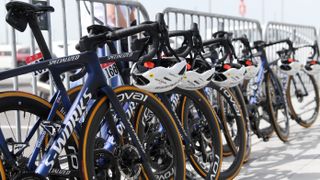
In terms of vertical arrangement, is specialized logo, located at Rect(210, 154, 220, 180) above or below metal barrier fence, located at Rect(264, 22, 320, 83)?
below

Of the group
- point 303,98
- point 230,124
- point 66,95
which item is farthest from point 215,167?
point 303,98

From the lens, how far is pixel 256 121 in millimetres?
5047

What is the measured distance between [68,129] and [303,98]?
16.0ft

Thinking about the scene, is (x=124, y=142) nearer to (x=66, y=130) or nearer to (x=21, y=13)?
(x=66, y=130)

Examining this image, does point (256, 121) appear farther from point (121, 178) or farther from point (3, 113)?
point (3, 113)

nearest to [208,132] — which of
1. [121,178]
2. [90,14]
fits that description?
[121,178]

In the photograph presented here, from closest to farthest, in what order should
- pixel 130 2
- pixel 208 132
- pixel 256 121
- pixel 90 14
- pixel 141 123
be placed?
pixel 141 123 < pixel 208 132 < pixel 90 14 < pixel 130 2 < pixel 256 121

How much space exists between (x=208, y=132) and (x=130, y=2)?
133cm

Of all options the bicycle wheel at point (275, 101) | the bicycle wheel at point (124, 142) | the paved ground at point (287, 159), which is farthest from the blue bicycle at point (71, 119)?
the bicycle wheel at point (275, 101)

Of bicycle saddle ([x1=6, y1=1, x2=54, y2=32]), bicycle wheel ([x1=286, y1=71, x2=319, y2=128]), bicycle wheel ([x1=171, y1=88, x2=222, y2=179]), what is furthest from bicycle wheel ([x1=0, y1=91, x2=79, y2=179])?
bicycle wheel ([x1=286, y1=71, x2=319, y2=128])

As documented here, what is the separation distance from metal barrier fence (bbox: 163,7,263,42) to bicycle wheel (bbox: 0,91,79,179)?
98.3 inches

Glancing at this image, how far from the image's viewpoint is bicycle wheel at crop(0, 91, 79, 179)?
244cm

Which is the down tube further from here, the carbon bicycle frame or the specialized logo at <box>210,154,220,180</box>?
the specialized logo at <box>210,154,220,180</box>

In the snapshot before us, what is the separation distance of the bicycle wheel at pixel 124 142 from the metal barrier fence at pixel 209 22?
2112 mm
